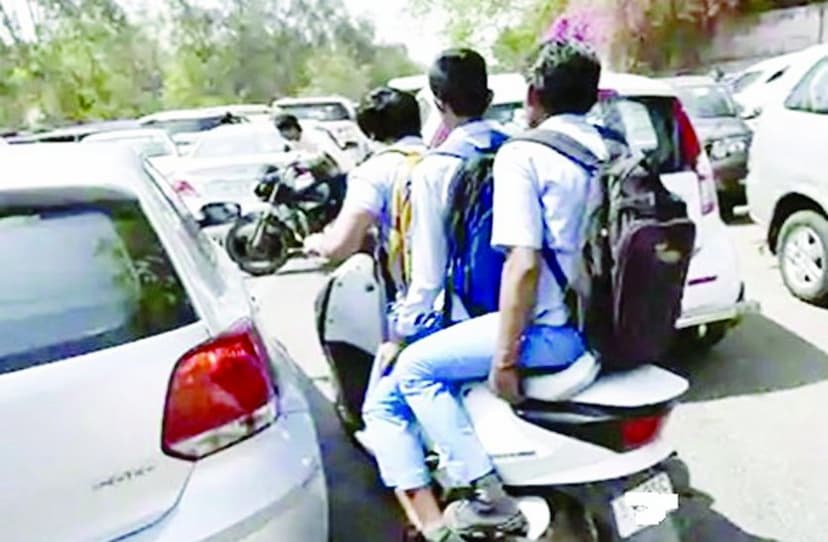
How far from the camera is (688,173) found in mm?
4941

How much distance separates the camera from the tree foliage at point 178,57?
33.2 metres

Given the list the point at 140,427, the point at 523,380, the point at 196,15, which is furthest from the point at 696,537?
the point at 196,15

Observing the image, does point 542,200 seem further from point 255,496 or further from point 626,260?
point 255,496

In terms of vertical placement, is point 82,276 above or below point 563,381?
above

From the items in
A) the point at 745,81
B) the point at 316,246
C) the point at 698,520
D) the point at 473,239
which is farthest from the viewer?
the point at 745,81

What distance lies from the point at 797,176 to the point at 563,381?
14.7 ft

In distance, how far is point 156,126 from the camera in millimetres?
16359

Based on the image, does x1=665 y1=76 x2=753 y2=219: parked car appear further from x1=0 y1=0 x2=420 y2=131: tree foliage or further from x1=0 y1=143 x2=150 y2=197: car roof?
x1=0 y1=0 x2=420 y2=131: tree foliage

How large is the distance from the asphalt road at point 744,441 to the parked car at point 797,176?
11.7 inches

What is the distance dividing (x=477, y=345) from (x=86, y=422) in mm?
1067

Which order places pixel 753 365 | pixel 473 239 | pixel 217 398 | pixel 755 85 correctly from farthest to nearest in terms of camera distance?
pixel 755 85 < pixel 753 365 < pixel 473 239 < pixel 217 398

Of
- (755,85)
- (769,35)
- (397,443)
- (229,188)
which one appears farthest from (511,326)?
(769,35)

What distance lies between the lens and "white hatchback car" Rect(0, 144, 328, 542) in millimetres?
1996

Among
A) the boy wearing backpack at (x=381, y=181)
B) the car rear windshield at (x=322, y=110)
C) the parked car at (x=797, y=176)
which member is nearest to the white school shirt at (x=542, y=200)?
the boy wearing backpack at (x=381, y=181)
